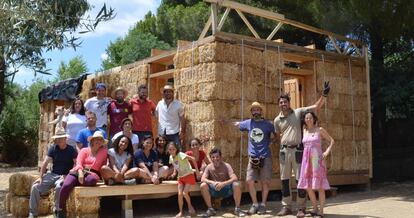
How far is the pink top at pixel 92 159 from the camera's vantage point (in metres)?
7.06

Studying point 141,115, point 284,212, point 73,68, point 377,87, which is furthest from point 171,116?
point 73,68

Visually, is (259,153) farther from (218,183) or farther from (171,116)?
(171,116)

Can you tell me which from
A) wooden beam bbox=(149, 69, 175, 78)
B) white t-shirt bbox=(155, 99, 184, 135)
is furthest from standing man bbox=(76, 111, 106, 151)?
wooden beam bbox=(149, 69, 175, 78)

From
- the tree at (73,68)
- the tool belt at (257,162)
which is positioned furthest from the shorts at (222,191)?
the tree at (73,68)

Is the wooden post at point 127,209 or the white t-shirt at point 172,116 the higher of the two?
the white t-shirt at point 172,116

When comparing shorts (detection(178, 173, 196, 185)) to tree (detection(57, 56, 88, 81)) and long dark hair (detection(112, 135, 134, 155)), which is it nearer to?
long dark hair (detection(112, 135, 134, 155))

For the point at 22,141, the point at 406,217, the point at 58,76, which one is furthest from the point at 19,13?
the point at 58,76

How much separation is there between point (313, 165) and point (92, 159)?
3296 millimetres

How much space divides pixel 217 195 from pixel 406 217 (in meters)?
2.82

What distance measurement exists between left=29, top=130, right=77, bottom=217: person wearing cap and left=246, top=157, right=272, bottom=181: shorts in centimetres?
280

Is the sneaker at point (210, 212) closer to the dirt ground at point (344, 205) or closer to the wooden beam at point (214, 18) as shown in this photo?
the dirt ground at point (344, 205)

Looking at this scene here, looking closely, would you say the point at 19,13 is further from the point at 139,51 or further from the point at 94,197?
the point at 139,51

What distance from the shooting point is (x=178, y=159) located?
7.59 m

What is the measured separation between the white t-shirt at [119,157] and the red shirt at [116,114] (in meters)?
0.98
